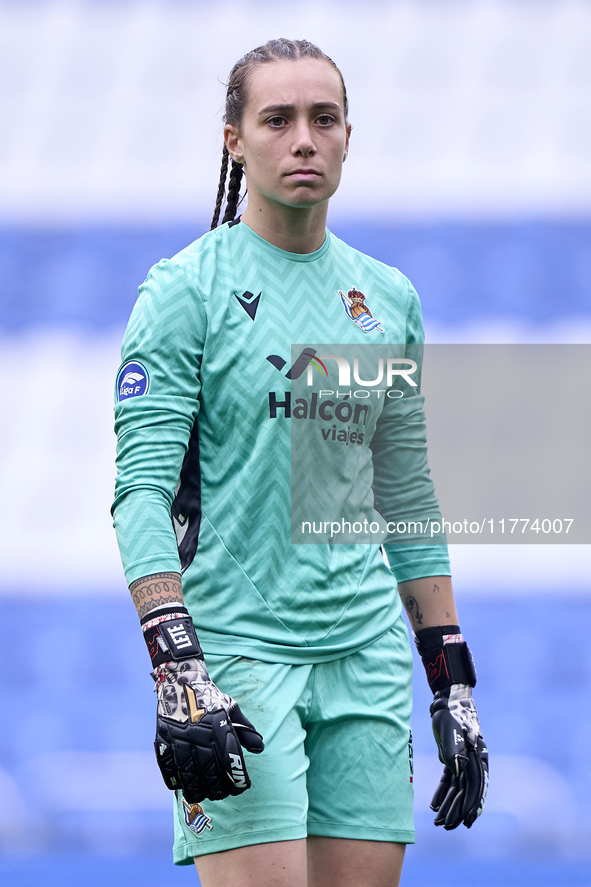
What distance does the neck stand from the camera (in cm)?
207

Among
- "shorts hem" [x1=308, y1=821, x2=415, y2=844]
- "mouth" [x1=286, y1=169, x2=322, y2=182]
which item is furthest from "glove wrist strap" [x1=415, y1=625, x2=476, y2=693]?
"mouth" [x1=286, y1=169, x2=322, y2=182]

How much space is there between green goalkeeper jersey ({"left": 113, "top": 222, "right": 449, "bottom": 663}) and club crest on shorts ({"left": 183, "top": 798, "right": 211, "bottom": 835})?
0.80 feet

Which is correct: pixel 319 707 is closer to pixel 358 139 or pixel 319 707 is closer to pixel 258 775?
pixel 258 775

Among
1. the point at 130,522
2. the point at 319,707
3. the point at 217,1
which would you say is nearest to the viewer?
the point at 130,522

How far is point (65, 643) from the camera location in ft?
14.6

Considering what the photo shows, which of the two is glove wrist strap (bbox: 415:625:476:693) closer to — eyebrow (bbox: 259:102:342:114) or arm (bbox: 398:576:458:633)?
arm (bbox: 398:576:458:633)

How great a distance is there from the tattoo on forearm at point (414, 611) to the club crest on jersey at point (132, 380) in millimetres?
691

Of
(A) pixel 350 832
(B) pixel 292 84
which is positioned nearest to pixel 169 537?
(A) pixel 350 832

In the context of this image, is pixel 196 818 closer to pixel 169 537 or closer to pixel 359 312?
pixel 169 537

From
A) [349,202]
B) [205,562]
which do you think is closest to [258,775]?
[205,562]

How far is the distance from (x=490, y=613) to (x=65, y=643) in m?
1.61

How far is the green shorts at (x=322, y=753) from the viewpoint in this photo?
1811mm

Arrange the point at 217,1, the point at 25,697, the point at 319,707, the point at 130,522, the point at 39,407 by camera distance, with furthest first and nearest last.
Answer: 1. the point at 217,1
2. the point at 39,407
3. the point at 25,697
4. the point at 319,707
5. the point at 130,522

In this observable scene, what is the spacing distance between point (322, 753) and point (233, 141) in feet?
3.56
